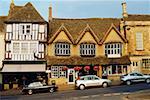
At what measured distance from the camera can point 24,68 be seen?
1609 inches

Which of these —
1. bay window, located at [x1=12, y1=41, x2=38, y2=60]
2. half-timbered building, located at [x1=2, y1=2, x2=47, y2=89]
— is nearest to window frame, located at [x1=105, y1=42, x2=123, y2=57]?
half-timbered building, located at [x1=2, y1=2, x2=47, y2=89]

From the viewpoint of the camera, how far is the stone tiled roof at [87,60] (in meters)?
42.6

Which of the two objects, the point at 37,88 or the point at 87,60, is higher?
the point at 87,60

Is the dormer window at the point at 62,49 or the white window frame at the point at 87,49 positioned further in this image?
the white window frame at the point at 87,49

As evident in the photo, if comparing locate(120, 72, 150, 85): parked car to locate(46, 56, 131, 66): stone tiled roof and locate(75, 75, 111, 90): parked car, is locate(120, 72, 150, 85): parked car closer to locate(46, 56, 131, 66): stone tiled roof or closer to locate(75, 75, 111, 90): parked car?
locate(75, 75, 111, 90): parked car

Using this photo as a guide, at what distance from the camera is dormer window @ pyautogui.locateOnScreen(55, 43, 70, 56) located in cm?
4366

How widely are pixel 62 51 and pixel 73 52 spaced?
1.66 meters

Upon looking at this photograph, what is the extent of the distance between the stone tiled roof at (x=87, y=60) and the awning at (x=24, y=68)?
1.52 meters

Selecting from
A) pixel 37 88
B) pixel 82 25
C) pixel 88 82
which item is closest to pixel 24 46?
pixel 82 25

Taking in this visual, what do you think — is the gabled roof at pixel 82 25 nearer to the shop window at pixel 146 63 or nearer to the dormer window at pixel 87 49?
the dormer window at pixel 87 49

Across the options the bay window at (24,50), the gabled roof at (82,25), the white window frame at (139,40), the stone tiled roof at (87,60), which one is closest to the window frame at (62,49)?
→ the stone tiled roof at (87,60)

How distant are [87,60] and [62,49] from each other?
4.02 m

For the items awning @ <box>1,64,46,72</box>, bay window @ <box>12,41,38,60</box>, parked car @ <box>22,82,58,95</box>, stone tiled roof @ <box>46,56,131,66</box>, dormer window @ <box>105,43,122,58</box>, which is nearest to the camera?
parked car @ <box>22,82,58,95</box>

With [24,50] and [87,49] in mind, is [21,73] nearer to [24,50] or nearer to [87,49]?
[24,50]
